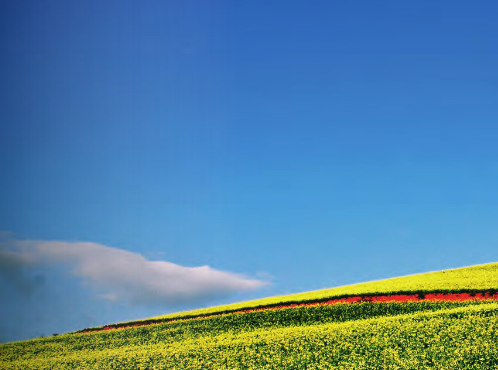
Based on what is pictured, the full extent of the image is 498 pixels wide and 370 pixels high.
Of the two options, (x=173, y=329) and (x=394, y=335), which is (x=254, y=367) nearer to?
(x=394, y=335)

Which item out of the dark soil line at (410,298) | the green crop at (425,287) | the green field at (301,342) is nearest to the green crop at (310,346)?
the green field at (301,342)

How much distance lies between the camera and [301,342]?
1897 cm

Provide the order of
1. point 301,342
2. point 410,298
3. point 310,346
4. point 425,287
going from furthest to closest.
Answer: point 425,287
point 410,298
point 301,342
point 310,346

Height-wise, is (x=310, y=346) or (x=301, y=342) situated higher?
(x=301, y=342)

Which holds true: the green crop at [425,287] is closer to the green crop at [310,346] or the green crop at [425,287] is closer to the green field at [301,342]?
the green field at [301,342]

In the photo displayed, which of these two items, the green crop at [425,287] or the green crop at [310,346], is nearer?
the green crop at [310,346]

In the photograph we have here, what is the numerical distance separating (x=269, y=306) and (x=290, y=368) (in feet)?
58.3

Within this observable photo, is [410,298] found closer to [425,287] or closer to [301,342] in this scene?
[425,287]

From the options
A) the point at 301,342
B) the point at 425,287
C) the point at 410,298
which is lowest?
the point at 301,342

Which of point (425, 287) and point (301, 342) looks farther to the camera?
point (425, 287)

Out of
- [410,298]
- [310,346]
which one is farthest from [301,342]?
[410,298]

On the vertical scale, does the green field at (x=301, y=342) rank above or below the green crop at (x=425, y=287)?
below

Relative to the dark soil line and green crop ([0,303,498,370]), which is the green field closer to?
green crop ([0,303,498,370])

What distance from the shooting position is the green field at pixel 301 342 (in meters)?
16.3
